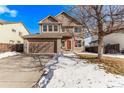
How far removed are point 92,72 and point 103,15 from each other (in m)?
5.38

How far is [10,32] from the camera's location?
31.8m

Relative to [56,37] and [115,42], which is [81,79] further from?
[115,42]

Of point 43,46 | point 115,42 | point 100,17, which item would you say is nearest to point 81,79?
point 100,17

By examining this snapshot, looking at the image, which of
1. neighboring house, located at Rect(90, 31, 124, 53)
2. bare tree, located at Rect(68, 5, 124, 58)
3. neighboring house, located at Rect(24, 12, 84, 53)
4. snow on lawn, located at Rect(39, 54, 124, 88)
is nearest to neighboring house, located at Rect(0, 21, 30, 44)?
neighboring house, located at Rect(24, 12, 84, 53)

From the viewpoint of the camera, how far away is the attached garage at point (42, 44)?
2542cm

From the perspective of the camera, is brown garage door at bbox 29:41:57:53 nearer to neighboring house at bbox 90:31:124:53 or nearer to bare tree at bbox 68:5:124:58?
neighboring house at bbox 90:31:124:53

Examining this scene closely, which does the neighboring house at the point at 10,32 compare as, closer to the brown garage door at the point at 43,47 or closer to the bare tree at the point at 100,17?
the brown garage door at the point at 43,47

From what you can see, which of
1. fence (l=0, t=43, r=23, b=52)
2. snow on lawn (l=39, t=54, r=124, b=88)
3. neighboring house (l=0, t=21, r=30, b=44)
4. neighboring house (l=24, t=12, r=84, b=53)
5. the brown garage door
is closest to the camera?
snow on lawn (l=39, t=54, r=124, b=88)

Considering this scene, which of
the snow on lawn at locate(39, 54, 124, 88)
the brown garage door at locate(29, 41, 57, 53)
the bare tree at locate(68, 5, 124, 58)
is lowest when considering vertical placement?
the snow on lawn at locate(39, 54, 124, 88)

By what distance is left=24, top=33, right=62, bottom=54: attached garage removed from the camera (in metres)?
25.4

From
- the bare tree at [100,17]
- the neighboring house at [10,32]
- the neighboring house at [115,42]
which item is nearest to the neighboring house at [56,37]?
the neighboring house at [115,42]
